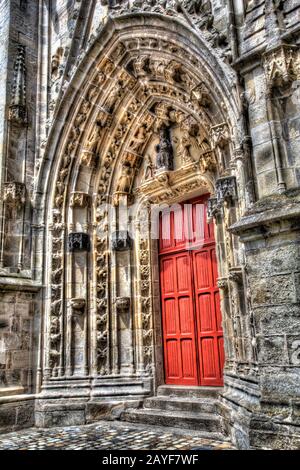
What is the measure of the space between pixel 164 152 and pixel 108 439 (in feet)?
12.3

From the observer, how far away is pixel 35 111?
6.85 meters

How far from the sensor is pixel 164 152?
6.20 m

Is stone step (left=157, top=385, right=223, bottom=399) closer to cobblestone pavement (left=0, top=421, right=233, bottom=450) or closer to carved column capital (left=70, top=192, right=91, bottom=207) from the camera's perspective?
cobblestone pavement (left=0, top=421, right=233, bottom=450)

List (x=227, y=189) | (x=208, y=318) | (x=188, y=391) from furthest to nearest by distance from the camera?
(x=208, y=318), (x=188, y=391), (x=227, y=189)

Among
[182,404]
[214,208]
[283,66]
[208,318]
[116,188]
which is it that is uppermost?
[116,188]

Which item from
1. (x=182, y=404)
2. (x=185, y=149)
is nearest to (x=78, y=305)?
(x=182, y=404)

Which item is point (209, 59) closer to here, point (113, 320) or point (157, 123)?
point (157, 123)

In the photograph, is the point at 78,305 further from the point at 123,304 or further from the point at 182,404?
the point at 182,404

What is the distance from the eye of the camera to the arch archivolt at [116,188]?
5.82 meters

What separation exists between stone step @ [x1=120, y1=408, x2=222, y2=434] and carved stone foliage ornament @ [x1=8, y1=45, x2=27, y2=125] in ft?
14.5

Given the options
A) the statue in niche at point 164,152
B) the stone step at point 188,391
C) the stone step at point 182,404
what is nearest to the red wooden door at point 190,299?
the stone step at point 188,391

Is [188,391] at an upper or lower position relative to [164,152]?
lower

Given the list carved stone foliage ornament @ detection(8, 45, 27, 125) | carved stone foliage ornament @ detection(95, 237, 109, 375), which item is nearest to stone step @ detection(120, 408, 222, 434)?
carved stone foliage ornament @ detection(95, 237, 109, 375)
